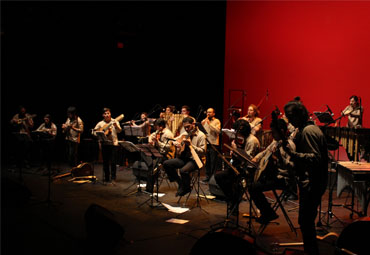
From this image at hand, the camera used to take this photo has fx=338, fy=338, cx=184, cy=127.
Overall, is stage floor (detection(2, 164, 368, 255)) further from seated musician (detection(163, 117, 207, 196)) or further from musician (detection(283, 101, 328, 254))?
musician (detection(283, 101, 328, 254))

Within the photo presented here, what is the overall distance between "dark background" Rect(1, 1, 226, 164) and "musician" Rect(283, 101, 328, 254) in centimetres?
825

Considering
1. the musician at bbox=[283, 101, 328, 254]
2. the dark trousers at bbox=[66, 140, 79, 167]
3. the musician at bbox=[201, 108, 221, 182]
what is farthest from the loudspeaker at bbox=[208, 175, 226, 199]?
the dark trousers at bbox=[66, 140, 79, 167]

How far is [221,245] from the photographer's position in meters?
2.68

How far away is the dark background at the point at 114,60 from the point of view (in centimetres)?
1175

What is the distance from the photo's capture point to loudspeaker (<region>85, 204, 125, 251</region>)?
373cm

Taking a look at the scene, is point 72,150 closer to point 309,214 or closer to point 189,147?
point 189,147

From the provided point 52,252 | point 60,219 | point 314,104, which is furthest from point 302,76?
point 52,252

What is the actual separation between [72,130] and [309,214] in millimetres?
7620

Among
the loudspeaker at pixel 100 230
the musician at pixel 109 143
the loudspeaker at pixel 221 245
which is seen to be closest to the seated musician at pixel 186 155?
the musician at pixel 109 143

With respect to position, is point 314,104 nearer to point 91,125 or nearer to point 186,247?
point 186,247

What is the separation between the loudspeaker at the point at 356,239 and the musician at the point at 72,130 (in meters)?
7.71

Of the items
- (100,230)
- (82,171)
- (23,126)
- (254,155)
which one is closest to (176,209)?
(254,155)

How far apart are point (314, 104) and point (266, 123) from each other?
1.55 m

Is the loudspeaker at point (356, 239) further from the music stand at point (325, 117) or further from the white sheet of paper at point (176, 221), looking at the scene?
the music stand at point (325, 117)
